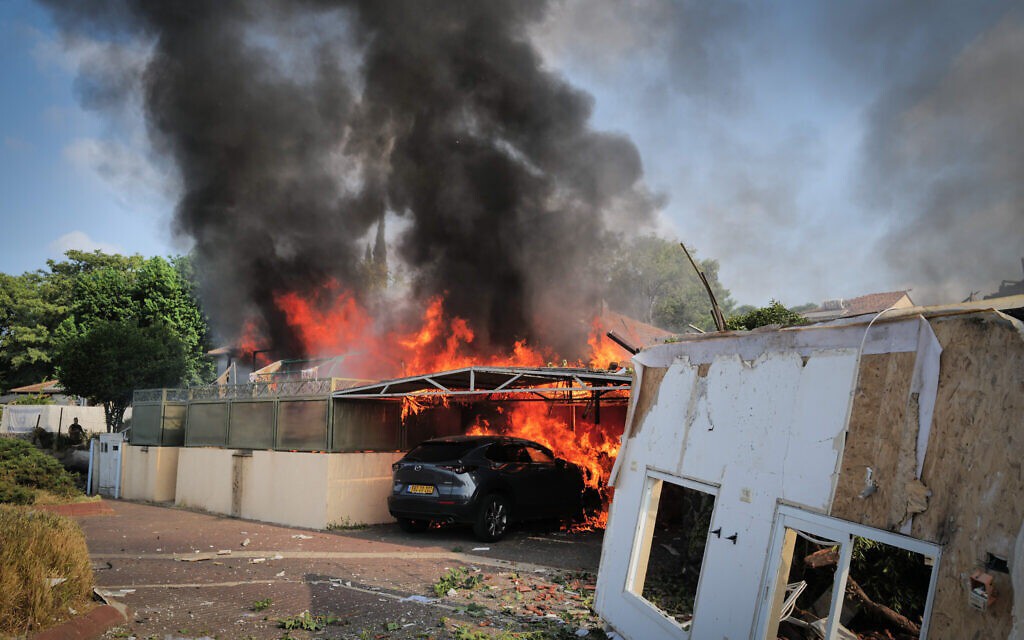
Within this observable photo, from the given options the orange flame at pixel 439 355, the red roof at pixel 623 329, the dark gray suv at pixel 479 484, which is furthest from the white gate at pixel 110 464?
the red roof at pixel 623 329

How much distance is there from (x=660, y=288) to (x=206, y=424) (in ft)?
124

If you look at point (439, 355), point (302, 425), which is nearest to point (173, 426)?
point (302, 425)

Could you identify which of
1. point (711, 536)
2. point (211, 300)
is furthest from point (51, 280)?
point (711, 536)

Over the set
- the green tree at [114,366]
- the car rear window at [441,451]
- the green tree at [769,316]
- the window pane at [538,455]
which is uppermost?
the green tree at [114,366]

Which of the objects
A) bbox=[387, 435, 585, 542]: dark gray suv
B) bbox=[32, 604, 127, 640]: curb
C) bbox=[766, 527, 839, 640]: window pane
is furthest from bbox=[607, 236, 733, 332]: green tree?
bbox=[32, 604, 127, 640]: curb

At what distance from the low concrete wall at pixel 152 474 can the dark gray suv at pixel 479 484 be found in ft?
Answer: 33.9

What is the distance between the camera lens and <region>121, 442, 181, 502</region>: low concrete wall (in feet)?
62.7

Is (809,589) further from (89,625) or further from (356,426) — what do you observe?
(356,426)

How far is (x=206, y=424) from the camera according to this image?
56.7 feet

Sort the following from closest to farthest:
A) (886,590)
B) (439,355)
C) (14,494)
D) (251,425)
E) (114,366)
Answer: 1. (886,590)
2. (14,494)
3. (251,425)
4. (439,355)
5. (114,366)

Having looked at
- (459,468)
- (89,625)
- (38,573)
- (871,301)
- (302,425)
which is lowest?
(89,625)

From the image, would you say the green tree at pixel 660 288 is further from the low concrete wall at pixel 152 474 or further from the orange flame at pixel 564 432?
the low concrete wall at pixel 152 474

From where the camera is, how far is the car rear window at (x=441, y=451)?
36.2 feet

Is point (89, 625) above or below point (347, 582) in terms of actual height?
below
